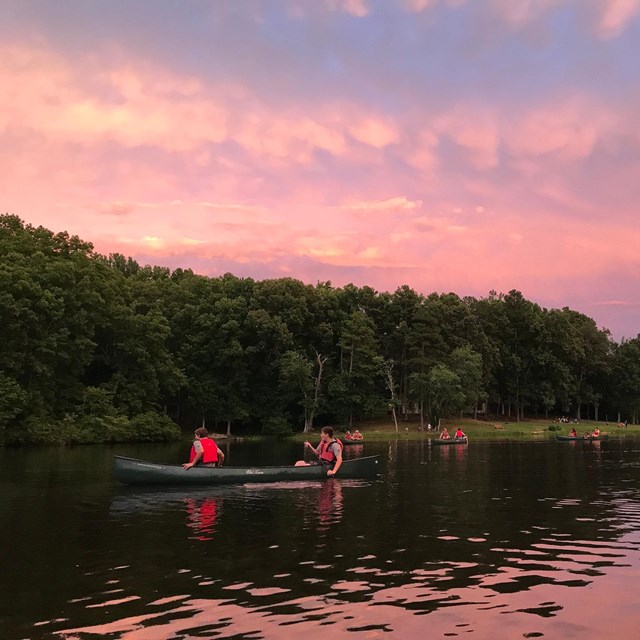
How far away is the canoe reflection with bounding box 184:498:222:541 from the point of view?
1445 cm

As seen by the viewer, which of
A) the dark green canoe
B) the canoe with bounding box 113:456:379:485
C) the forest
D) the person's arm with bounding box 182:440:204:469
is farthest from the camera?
the forest

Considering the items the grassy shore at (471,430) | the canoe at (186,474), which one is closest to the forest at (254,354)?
the grassy shore at (471,430)

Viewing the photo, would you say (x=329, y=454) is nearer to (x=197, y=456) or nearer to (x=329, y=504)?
(x=197, y=456)

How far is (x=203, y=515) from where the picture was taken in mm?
16969

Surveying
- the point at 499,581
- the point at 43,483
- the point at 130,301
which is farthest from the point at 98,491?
the point at 130,301

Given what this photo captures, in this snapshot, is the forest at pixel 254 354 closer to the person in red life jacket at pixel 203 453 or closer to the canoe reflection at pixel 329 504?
the person in red life jacket at pixel 203 453

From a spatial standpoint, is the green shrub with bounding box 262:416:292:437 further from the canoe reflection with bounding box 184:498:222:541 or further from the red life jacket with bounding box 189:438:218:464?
the canoe reflection with bounding box 184:498:222:541

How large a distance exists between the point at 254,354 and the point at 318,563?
231 ft

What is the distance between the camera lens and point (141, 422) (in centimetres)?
5925

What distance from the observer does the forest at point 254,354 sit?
5509cm

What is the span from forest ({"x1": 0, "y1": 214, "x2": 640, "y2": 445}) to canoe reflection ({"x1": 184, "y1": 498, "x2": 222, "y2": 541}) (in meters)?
35.0

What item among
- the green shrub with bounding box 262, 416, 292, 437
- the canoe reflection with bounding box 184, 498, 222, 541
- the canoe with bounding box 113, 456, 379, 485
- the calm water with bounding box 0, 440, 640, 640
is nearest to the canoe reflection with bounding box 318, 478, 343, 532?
the calm water with bounding box 0, 440, 640, 640

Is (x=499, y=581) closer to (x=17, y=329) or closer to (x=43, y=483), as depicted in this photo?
(x=43, y=483)

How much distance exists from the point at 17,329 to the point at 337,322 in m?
42.6
